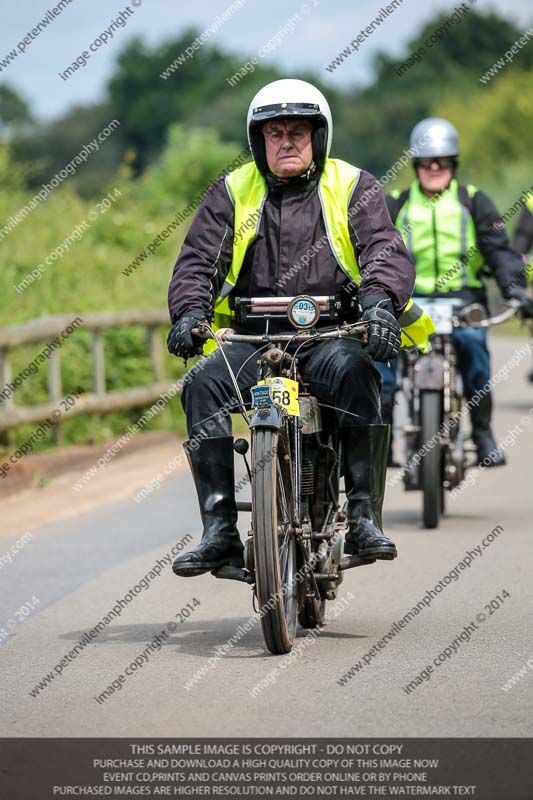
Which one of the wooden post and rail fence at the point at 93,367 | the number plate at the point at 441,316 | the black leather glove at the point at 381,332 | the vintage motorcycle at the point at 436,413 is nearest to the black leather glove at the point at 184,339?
the black leather glove at the point at 381,332

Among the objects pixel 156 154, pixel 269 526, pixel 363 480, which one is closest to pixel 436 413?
pixel 363 480

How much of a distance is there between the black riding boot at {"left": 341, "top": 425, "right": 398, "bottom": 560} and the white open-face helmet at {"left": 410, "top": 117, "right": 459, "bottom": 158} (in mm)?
4212

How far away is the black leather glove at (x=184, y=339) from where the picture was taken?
21.2 ft

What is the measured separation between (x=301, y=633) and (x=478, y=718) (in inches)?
69.0

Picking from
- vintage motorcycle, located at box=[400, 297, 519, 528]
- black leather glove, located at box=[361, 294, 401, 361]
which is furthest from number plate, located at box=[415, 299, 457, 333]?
black leather glove, located at box=[361, 294, 401, 361]

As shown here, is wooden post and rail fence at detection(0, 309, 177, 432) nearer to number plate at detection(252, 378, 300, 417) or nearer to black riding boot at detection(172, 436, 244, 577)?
black riding boot at detection(172, 436, 244, 577)

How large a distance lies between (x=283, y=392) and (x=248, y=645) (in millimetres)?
1147

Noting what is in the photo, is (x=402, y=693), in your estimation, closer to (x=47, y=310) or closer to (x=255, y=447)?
(x=255, y=447)

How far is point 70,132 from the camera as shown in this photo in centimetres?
10931

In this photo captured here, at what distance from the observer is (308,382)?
6.70 metres

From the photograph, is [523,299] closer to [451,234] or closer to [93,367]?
[451,234]

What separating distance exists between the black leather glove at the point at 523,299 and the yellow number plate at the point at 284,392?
4.89 meters

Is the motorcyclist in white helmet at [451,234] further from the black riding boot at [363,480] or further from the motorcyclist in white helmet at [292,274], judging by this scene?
the black riding boot at [363,480]
